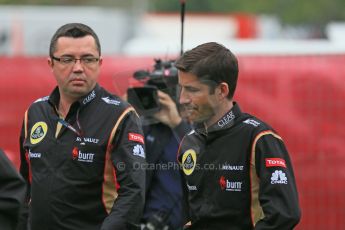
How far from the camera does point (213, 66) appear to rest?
16.2ft

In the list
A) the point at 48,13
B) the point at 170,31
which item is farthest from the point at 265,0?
the point at 48,13

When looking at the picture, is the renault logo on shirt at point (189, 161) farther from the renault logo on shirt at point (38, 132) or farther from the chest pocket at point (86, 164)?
the renault logo on shirt at point (38, 132)

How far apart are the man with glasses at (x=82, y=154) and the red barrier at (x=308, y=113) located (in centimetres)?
280

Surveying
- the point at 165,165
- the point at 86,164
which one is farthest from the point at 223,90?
the point at 165,165

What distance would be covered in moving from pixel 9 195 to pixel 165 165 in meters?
2.64

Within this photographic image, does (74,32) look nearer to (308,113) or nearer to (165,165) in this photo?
(165,165)

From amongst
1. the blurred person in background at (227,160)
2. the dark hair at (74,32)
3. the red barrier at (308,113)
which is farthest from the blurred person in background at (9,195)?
Result: the red barrier at (308,113)

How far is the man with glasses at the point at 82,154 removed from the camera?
17.7ft

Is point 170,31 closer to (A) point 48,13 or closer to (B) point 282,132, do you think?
(A) point 48,13

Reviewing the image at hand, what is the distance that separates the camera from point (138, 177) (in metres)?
5.43

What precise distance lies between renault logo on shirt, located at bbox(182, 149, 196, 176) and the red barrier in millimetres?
3356

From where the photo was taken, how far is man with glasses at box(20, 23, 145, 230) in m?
5.40

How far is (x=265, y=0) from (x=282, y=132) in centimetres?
4990

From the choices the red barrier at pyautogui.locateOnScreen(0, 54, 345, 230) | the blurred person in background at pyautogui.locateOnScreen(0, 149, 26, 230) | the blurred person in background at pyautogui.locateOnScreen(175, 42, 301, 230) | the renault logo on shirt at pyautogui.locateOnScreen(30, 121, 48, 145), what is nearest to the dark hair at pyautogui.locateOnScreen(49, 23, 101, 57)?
the renault logo on shirt at pyautogui.locateOnScreen(30, 121, 48, 145)
